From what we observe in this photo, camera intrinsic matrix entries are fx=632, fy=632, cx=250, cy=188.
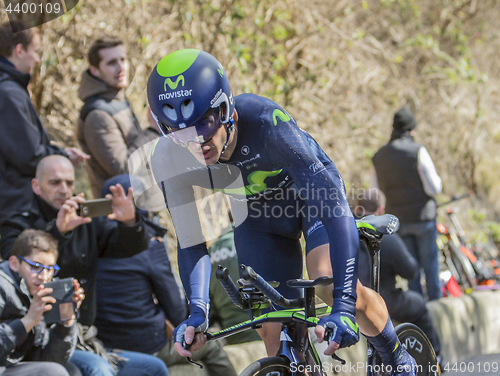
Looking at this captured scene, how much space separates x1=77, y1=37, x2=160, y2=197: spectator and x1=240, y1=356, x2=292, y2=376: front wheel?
256 cm

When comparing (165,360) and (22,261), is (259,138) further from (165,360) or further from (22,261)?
(165,360)

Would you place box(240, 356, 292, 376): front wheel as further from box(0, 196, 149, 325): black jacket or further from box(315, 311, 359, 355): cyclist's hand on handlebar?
box(0, 196, 149, 325): black jacket

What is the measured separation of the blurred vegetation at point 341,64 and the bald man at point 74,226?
2.89 metres

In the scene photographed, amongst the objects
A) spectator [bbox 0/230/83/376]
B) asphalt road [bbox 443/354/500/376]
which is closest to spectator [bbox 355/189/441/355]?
asphalt road [bbox 443/354/500/376]

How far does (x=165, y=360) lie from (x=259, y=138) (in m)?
2.01

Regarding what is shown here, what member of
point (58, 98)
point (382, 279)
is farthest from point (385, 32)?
point (382, 279)

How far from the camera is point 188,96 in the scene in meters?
2.39

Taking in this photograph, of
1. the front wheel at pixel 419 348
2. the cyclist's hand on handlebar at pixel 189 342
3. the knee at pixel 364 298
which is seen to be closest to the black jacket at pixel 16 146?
the cyclist's hand on handlebar at pixel 189 342

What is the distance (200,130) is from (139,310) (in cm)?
192

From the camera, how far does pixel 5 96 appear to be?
13.6ft

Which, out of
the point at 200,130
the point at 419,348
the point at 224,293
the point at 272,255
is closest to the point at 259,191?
the point at 272,255

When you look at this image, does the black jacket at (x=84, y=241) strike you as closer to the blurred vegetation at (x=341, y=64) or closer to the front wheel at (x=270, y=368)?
the front wheel at (x=270, y=368)

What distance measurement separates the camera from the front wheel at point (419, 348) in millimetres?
3264

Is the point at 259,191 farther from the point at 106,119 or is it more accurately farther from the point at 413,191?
the point at 413,191
